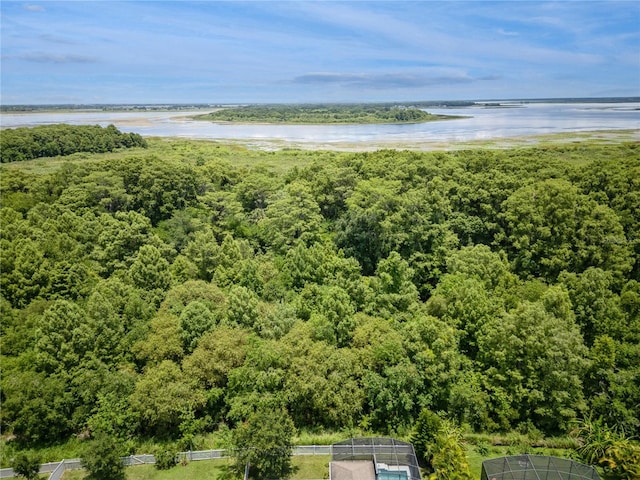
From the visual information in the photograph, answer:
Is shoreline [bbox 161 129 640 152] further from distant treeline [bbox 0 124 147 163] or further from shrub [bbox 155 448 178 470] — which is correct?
shrub [bbox 155 448 178 470]

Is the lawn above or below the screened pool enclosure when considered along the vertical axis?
below

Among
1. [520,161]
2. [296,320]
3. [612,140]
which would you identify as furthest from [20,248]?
[612,140]

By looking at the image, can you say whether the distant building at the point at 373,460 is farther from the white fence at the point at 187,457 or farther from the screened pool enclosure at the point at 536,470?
the screened pool enclosure at the point at 536,470

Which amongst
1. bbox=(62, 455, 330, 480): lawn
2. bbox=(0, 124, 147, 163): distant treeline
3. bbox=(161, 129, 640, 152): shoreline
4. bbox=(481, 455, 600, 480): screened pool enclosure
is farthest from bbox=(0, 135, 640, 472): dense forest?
bbox=(161, 129, 640, 152): shoreline

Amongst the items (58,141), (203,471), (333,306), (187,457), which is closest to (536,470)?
(333,306)

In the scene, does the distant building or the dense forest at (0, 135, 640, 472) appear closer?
the distant building
